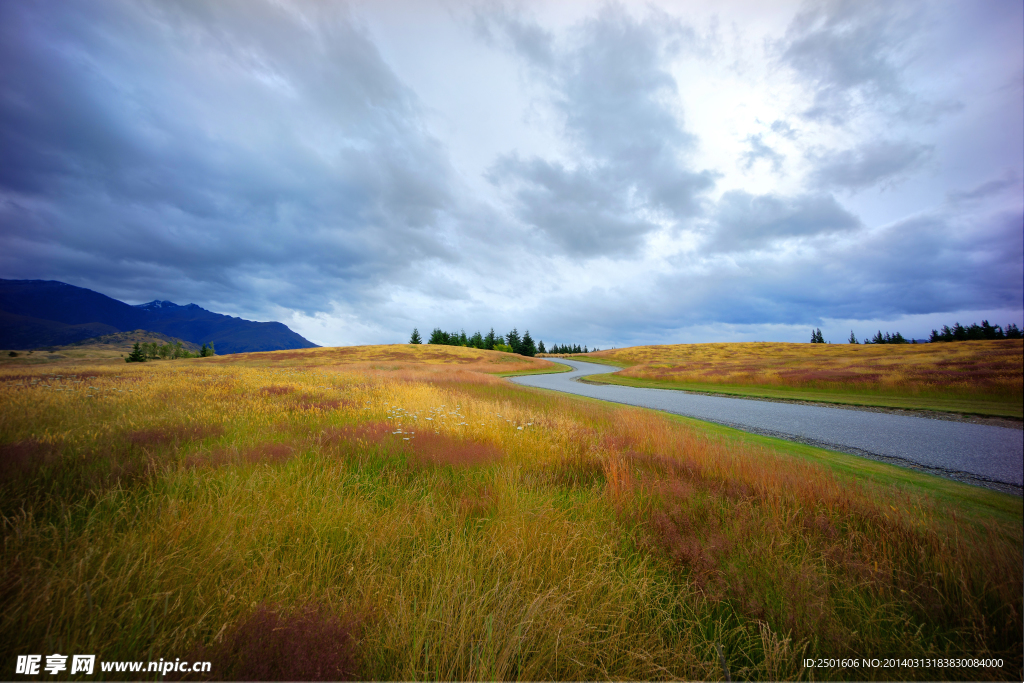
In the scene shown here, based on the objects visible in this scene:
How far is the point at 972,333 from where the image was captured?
68500 millimetres

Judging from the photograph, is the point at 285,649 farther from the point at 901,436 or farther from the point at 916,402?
the point at 916,402

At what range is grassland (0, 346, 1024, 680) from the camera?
7.17ft

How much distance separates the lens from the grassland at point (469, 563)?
2.19 metres

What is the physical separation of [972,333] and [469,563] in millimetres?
114258

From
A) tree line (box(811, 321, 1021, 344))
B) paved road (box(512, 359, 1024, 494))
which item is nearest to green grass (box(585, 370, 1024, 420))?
paved road (box(512, 359, 1024, 494))

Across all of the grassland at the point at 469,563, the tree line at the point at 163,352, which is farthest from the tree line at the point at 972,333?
the tree line at the point at 163,352

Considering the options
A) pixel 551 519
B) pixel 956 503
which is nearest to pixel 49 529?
pixel 551 519

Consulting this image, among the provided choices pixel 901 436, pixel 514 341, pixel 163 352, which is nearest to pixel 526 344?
pixel 514 341

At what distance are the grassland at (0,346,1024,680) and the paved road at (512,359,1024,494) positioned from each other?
2.34 metres

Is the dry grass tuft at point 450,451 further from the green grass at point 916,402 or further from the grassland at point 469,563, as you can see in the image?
the green grass at point 916,402

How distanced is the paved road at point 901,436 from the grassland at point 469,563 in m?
2.34

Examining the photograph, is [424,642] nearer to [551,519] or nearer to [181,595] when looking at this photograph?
[181,595]

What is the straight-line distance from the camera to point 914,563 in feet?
11.4

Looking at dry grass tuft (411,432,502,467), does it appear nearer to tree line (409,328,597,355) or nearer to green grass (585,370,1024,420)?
green grass (585,370,1024,420)
